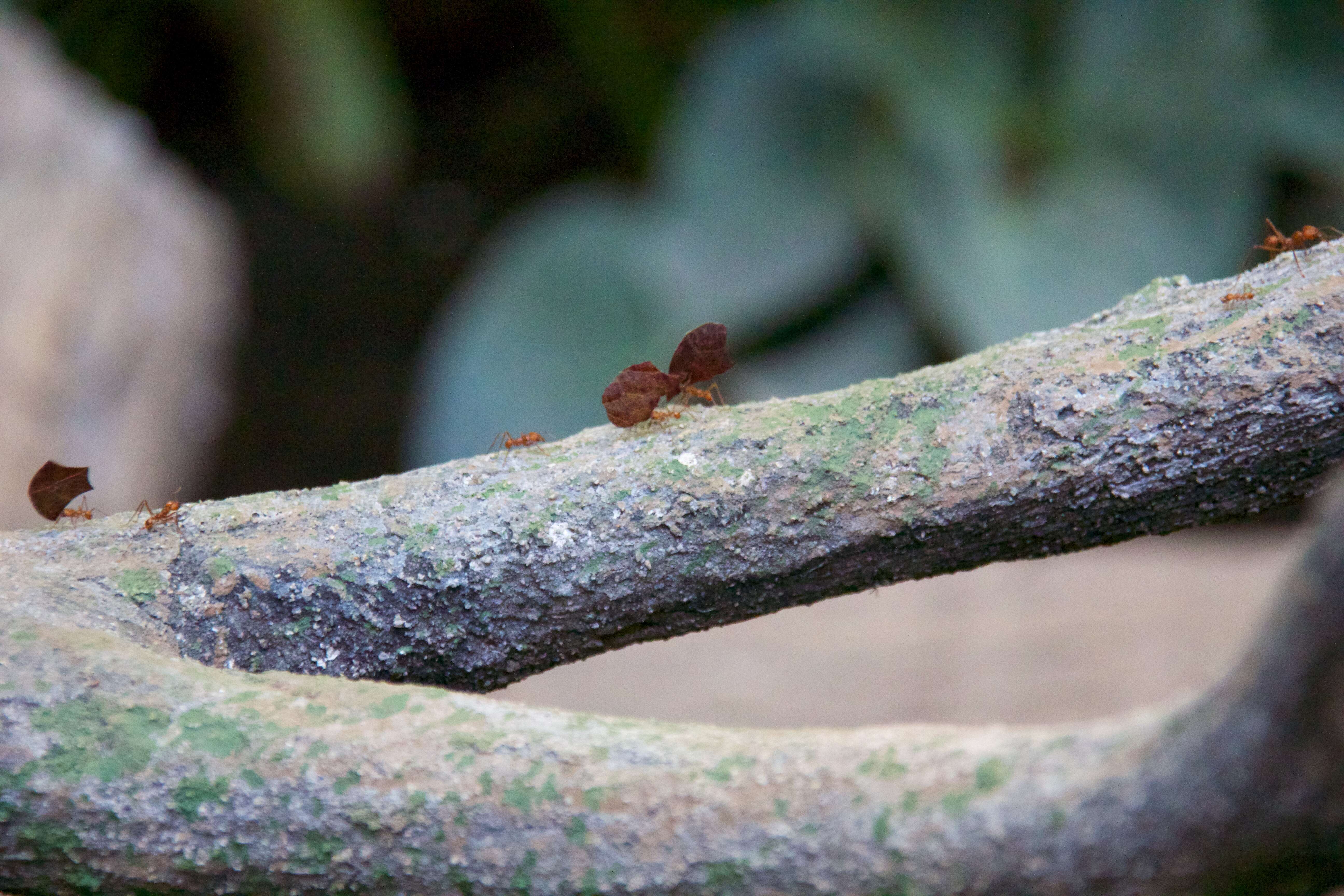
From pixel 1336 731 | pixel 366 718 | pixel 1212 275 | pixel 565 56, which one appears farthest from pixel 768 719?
pixel 565 56

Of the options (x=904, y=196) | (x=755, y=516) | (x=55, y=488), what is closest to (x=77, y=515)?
(x=55, y=488)

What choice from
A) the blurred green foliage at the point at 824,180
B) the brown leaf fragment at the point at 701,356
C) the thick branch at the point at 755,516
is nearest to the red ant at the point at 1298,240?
the thick branch at the point at 755,516

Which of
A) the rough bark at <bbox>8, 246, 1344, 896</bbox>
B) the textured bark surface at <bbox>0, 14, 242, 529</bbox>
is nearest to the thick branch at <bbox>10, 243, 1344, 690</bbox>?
the rough bark at <bbox>8, 246, 1344, 896</bbox>

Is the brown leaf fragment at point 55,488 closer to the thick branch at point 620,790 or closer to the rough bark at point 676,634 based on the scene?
the rough bark at point 676,634

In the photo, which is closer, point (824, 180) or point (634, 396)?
point (634, 396)

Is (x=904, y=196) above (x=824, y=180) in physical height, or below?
below

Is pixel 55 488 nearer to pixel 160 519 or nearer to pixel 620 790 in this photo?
pixel 160 519
